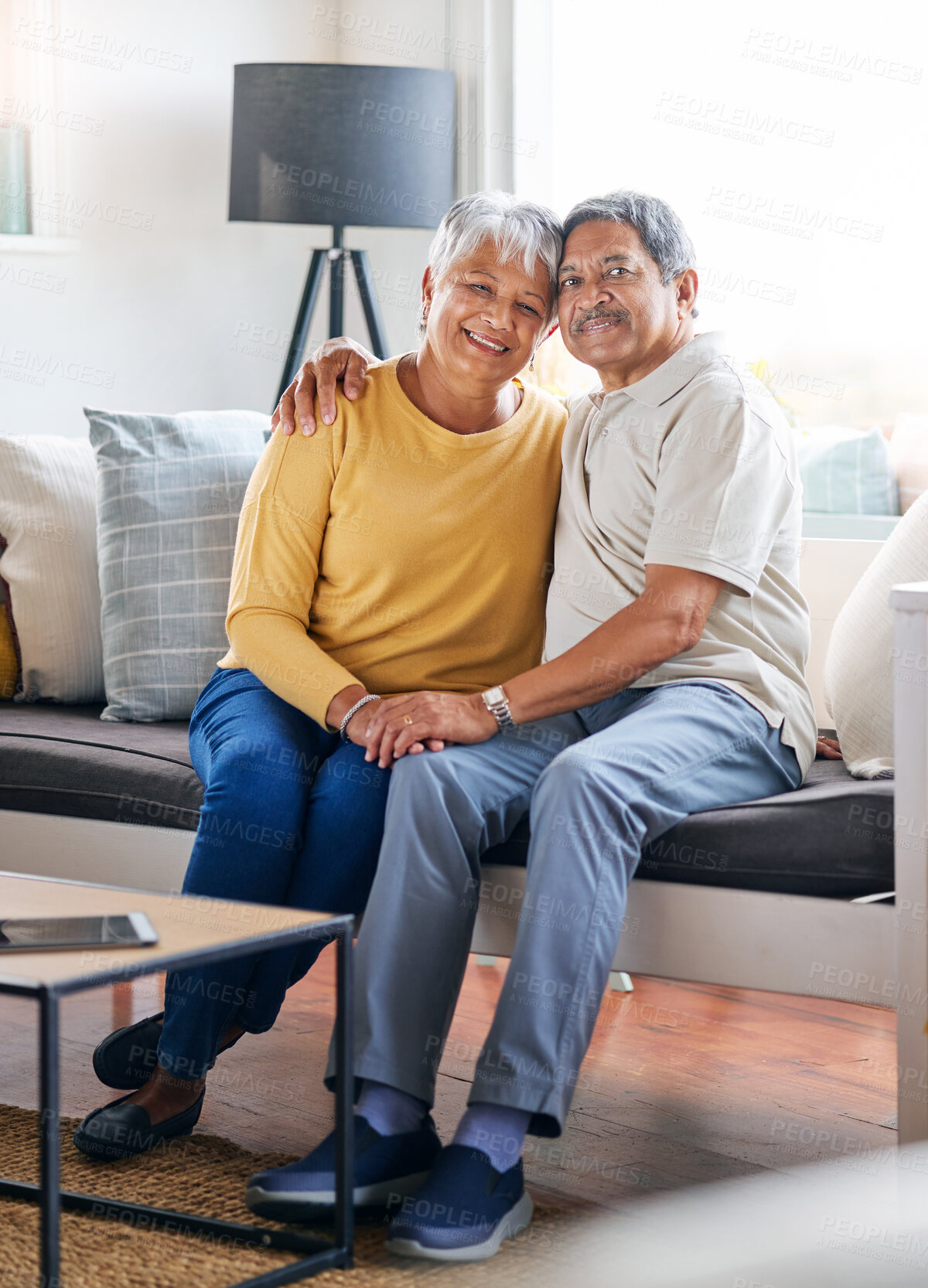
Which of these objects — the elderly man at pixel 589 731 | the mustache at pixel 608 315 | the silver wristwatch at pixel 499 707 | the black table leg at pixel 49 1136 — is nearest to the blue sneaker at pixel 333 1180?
the elderly man at pixel 589 731

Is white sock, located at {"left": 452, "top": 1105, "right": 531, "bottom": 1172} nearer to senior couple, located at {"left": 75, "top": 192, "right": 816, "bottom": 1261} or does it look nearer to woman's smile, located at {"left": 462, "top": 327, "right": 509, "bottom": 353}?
senior couple, located at {"left": 75, "top": 192, "right": 816, "bottom": 1261}

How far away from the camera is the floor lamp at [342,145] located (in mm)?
→ 2760

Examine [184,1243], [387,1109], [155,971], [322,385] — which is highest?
[322,385]

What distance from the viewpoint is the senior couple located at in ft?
4.72

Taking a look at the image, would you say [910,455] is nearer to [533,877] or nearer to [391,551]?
[391,551]

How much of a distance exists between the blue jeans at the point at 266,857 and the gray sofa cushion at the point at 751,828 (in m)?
0.18

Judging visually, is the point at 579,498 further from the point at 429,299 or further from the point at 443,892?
the point at 443,892

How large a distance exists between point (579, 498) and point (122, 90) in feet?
6.21

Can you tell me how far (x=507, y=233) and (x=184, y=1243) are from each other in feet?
4.18

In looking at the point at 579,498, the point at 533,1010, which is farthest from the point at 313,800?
the point at 579,498

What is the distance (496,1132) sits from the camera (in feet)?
4.53

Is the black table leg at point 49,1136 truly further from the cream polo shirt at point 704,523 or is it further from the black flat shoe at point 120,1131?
the cream polo shirt at point 704,523

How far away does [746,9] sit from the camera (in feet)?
9.04

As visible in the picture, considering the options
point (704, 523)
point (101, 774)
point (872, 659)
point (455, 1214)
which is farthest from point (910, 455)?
point (455, 1214)
